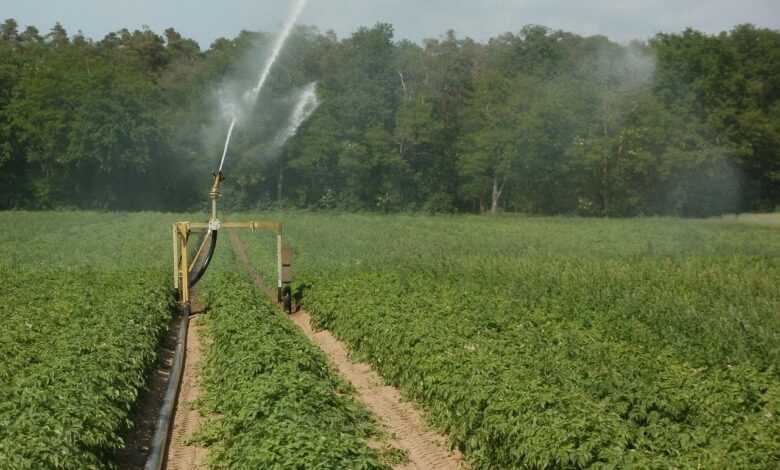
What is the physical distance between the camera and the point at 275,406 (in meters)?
9.93

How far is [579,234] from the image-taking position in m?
42.4

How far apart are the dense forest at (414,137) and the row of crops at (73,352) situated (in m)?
42.4

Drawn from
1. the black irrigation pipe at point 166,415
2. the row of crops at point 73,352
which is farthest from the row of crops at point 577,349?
the row of crops at point 73,352

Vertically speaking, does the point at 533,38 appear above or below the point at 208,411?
above

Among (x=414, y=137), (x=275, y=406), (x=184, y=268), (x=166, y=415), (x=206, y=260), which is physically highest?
(x=414, y=137)

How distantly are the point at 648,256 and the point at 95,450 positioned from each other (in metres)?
23.6

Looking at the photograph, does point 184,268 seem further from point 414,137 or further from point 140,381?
point 414,137

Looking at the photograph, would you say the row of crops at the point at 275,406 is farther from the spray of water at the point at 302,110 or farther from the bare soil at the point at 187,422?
the spray of water at the point at 302,110

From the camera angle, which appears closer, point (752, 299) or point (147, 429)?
point (147, 429)

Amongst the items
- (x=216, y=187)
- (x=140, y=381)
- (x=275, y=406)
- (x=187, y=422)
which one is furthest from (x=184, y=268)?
(x=275, y=406)

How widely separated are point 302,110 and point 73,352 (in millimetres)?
25234

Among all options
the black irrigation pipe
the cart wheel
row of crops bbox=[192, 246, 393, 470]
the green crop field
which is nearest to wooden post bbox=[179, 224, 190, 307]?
the green crop field

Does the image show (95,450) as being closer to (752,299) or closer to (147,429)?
(147,429)

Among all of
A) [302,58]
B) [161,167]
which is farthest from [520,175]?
[161,167]
